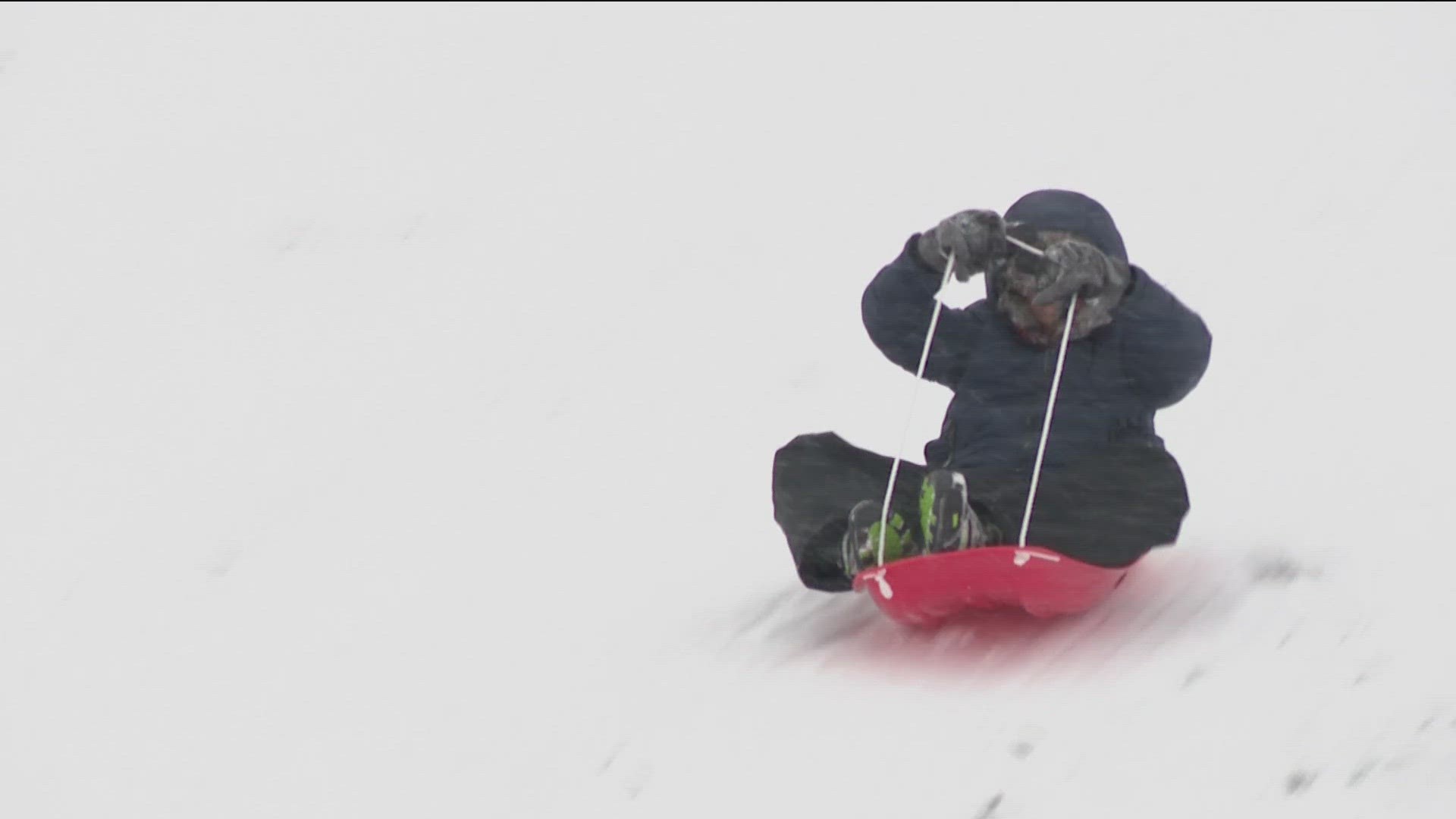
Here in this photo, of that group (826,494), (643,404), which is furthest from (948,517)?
(643,404)

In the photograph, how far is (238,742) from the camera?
133 inches

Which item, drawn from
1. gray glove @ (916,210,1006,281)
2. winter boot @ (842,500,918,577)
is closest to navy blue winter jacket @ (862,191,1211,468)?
gray glove @ (916,210,1006,281)

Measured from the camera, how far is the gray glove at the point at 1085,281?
3.44 metres

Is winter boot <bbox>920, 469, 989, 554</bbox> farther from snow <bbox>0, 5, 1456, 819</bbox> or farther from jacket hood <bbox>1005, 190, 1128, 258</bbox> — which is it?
jacket hood <bbox>1005, 190, 1128, 258</bbox>

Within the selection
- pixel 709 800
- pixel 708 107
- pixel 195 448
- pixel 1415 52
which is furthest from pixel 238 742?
pixel 1415 52

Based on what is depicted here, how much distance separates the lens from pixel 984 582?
3.36 m

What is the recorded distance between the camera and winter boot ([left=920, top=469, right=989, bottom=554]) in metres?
3.38

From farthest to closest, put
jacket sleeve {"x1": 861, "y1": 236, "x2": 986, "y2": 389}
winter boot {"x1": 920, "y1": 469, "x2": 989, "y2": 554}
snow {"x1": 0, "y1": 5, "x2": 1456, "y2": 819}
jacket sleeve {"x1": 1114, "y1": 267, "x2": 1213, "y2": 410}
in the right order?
jacket sleeve {"x1": 861, "y1": 236, "x2": 986, "y2": 389}, jacket sleeve {"x1": 1114, "y1": 267, "x2": 1213, "y2": 410}, winter boot {"x1": 920, "y1": 469, "x2": 989, "y2": 554}, snow {"x1": 0, "y1": 5, "x2": 1456, "y2": 819}

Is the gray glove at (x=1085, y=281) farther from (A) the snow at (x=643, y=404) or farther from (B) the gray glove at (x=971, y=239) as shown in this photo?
(A) the snow at (x=643, y=404)

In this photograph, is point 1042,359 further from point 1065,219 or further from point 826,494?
point 826,494

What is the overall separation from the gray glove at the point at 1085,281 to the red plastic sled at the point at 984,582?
1.39 feet

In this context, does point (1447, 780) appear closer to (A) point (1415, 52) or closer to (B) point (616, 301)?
(B) point (616, 301)

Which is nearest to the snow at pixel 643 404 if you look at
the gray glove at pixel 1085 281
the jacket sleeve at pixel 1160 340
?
the jacket sleeve at pixel 1160 340

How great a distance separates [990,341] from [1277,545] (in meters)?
0.64
